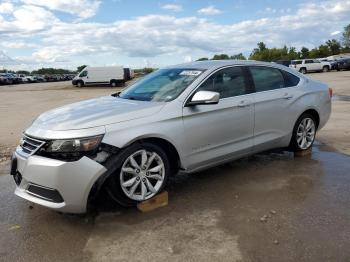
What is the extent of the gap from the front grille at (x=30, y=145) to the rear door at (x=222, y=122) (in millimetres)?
1635

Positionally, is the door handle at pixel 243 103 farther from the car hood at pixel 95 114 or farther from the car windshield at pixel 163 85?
the car hood at pixel 95 114

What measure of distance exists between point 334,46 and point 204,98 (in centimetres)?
9362

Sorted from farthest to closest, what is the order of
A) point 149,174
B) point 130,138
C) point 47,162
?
1. point 149,174
2. point 130,138
3. point 47,162

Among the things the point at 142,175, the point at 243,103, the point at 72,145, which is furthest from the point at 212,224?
the point at 243,103

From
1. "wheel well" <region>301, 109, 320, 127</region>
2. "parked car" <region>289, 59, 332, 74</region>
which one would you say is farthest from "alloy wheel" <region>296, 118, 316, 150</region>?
"parked car" <region>289, 59, 332, 74</region>

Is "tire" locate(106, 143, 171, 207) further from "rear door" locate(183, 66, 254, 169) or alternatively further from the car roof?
the car roof

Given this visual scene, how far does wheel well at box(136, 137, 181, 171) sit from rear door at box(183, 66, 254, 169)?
0.13 m

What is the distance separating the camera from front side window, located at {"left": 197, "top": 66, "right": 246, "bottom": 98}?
527 cm

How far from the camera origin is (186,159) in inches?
192

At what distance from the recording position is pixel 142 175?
4.56 metres

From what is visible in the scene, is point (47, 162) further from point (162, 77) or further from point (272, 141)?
point (272, 141)

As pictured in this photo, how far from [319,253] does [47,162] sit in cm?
263

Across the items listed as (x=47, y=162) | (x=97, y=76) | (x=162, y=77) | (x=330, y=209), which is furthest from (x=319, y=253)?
(x=97, y=76)

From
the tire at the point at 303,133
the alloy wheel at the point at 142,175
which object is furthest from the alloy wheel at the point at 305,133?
the alloy wheel at the point at 142,175
